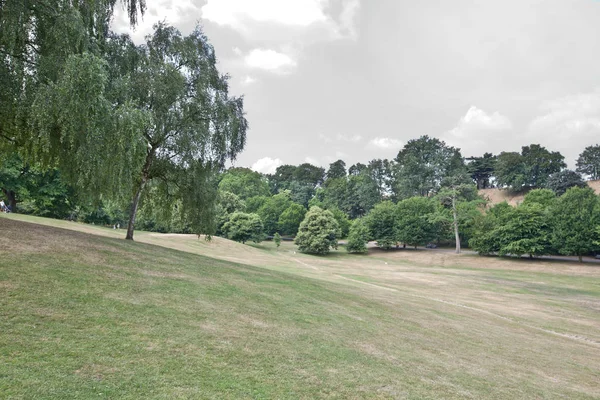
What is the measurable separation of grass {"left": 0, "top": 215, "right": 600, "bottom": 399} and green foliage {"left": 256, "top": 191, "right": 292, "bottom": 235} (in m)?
71.4

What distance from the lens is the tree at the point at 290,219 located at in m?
84.1

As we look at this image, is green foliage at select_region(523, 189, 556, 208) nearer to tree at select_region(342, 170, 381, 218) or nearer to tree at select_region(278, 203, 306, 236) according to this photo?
tree at select_region(342, 170, 381, 218)

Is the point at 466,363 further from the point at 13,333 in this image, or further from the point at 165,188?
the point at 165,188

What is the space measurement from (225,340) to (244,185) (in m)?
100

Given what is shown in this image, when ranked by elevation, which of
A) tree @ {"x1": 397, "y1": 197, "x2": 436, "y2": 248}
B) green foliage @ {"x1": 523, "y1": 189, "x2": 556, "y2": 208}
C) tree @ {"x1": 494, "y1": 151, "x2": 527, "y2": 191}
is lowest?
tree @ {"x1": 397, "y1": 197, "x2": 436, "y2": 248}

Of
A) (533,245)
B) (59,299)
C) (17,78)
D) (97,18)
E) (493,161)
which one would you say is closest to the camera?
(59,299)

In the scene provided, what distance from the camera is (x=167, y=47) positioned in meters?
19.6

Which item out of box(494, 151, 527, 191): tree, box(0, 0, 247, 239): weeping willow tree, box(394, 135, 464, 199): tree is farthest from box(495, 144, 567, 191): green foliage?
box(0, 0, 247, 239): weeping willow tree

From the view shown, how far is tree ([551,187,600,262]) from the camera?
1953 inches

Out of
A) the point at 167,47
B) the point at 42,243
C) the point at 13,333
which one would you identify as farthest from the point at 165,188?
the point at 13,333

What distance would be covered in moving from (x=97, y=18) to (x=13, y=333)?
10762mm

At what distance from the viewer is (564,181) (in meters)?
85.1

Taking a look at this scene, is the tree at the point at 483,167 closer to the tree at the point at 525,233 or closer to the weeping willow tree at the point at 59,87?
the tree at the point at 525,233

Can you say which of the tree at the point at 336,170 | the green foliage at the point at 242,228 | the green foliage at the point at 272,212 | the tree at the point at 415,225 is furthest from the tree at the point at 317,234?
the tree at the point at 336,170
